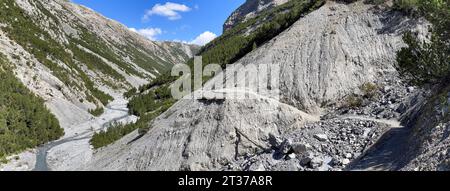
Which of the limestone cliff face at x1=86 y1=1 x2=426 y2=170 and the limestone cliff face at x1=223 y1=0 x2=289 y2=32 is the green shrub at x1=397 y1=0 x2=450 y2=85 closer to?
the limestone cliff face at x1=86 y1=1 x2=426 y2=170

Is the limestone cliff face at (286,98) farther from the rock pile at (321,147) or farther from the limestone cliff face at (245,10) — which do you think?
the limestone cliff face at (245,10)

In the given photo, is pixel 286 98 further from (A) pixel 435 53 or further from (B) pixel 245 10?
(B) pixel 245 10

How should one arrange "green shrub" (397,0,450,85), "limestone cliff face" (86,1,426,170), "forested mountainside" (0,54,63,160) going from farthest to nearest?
"forested mountainside" (0,54,63,160) < "limestone cliff face" (86,1,426,170) < "green shrub" (397,0,450,85)

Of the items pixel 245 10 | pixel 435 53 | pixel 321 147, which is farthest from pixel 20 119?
pixel 245 10

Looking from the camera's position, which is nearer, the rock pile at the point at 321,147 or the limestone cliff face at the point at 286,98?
the rock pile at the point at 321,147

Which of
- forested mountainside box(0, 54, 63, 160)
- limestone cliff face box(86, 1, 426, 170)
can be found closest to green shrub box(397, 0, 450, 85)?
limestone cliff face box(86, 1, 426, 170)

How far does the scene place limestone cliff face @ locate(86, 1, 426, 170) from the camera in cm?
2528

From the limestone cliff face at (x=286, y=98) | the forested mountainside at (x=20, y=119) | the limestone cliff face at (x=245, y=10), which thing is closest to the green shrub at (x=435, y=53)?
the limestone cliff face at (x=286, y=98)

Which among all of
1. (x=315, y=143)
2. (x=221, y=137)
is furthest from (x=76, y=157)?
(x=315, y=143)

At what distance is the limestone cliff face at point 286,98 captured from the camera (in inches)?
995

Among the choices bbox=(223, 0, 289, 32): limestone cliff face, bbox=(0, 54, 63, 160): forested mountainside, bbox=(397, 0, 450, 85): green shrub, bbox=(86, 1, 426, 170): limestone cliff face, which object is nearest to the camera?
bbox=(397, 0, 450, 85): green shrub

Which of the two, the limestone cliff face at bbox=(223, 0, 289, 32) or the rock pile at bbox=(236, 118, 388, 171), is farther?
the limestone cliff face at bbox=(223, 0, 289, 32)

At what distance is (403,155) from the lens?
1788cm
